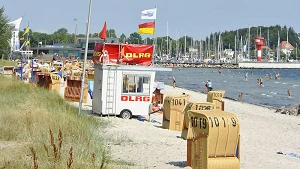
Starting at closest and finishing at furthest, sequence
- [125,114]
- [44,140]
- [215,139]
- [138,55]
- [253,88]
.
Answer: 1. [215,139]
2. [44,140]
3. [125,114]
4. [138,55]
5. [253,88]

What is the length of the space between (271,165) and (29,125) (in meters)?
5.60

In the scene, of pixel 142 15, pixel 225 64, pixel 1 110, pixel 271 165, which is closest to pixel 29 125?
pixel 1 110

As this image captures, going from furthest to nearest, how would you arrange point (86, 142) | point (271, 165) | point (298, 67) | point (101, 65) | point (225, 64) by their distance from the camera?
point (298, 67) → point (225, 64) → point (101, 65) → point (271, 165) → point (86, 142)

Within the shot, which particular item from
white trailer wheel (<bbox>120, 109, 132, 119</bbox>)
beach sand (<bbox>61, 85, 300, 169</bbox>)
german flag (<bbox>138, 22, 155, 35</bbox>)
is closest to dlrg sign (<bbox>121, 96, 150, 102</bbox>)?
white trailer wheel (<bbox>120, 109, 132, 119</bbox>)

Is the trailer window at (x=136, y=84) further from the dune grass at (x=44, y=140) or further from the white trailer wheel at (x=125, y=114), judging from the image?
the dune grass at (x=44, y=140)

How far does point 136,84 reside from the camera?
61.5 ft

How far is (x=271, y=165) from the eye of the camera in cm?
1149

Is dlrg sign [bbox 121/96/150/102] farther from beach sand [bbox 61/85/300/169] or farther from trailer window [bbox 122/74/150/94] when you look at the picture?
beach sand [bbox 61/85/300/169]

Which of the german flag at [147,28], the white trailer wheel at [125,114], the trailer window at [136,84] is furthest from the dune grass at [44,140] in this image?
the german flag at [147,28]

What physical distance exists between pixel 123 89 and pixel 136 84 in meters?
0.53

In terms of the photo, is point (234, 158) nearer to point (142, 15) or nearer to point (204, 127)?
point (204, 127)

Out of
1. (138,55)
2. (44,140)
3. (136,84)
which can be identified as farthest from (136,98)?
(44,140)

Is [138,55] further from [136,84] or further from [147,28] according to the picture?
[147,28]

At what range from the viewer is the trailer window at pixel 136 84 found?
18.6 meters
